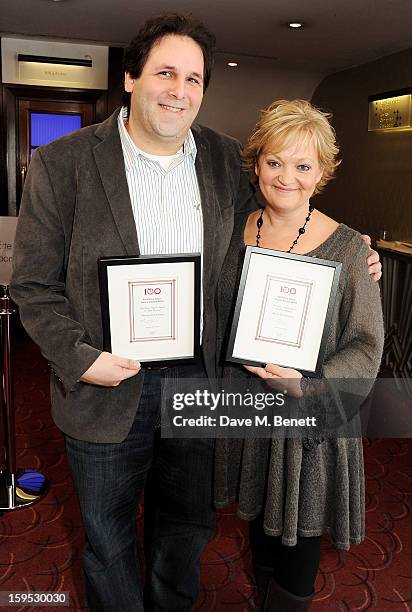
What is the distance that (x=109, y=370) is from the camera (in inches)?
59.0

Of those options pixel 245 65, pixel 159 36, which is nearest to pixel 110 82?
pixel 245 65

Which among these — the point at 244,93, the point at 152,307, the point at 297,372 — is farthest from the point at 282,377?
the point at 244,93

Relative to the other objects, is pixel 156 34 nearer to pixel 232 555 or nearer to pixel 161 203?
pixel 161 203

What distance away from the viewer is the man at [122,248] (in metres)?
1.51

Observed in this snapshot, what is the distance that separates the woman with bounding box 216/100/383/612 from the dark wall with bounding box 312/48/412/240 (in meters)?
4.40

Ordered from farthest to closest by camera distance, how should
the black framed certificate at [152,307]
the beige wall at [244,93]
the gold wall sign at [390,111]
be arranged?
the beige wall at [244,93], the gold wall sign at [390,111], the black framed certificate at [152,307]

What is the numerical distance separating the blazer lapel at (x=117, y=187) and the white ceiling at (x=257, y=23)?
124 inches

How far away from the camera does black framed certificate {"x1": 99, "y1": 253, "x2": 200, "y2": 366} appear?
4.89 ft

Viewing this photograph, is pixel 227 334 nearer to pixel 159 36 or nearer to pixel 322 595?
pixel 159 36

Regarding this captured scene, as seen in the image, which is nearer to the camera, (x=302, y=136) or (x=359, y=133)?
(x=302, y=136)

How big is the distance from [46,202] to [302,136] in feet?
2.12

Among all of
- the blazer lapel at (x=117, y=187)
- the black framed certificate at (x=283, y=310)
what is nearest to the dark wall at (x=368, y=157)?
the black framed certificate at (x=283, y=310)

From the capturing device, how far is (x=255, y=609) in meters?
2.09

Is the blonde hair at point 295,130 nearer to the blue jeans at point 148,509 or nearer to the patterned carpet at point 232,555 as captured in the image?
A: the blue jeans at point 148,509
